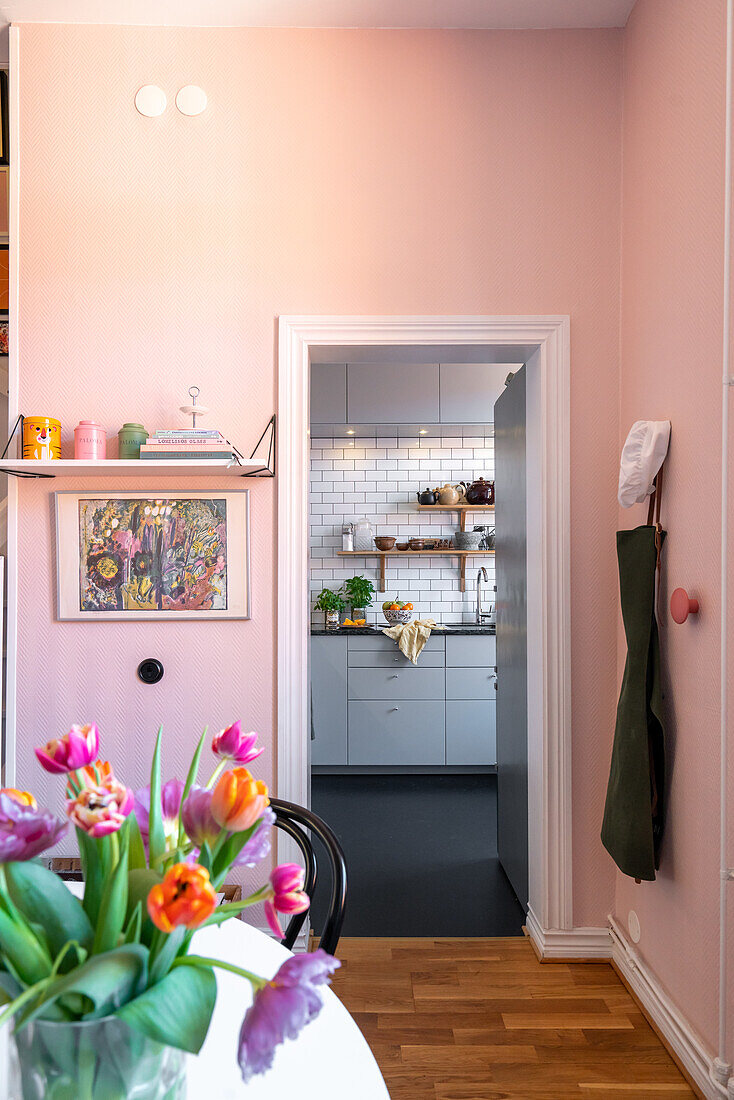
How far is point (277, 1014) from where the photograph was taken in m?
0.56

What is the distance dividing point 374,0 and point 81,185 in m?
1.14

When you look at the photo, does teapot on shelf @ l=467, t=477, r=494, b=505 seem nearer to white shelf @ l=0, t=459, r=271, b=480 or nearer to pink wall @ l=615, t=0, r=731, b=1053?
pink wall @ l=615, t=0, r=731, b=1053

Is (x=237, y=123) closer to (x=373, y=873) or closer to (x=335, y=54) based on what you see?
(x=335, y=54)

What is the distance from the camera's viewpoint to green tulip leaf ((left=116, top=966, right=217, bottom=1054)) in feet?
1.88

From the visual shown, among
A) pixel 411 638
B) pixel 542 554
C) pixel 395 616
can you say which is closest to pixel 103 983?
pixel 542 554

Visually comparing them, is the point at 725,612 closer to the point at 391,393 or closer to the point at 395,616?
the point at 391,393

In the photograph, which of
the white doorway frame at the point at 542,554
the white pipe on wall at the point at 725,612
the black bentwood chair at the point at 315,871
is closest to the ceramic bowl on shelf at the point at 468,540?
the white doorway frame at the point at 542,554

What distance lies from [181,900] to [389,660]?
161 inches

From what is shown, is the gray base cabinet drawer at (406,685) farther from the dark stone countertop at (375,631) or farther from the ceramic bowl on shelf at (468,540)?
the ceramic bowl on shelf at (468,540)

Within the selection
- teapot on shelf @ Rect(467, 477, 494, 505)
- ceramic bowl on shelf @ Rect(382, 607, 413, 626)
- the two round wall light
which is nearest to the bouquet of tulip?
the two round wall light

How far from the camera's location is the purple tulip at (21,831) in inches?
24.5

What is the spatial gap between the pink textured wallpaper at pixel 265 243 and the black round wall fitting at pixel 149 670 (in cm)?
4

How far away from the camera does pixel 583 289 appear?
2.55m

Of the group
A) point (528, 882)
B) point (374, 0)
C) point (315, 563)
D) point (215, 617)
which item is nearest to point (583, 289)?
point (374, 0)
